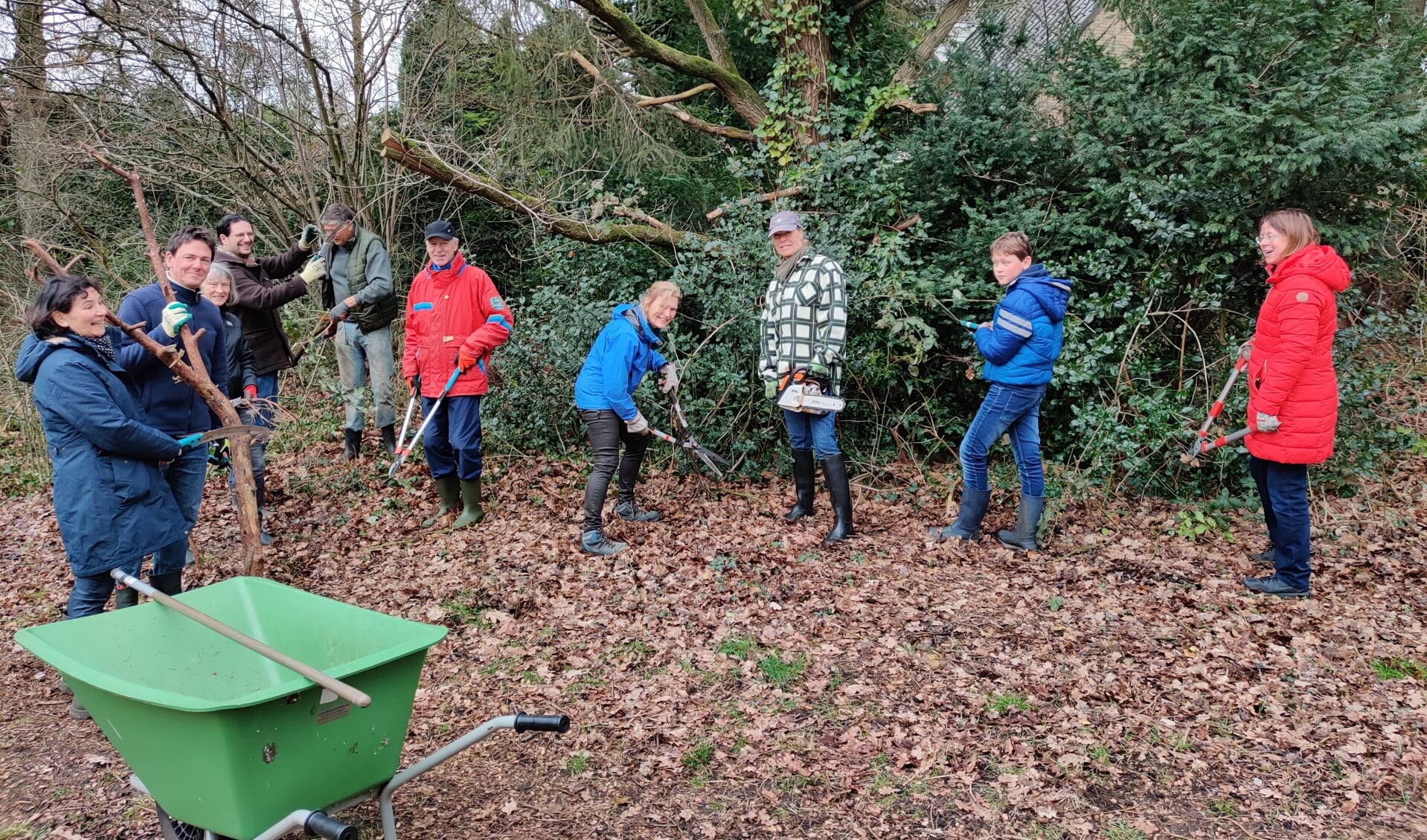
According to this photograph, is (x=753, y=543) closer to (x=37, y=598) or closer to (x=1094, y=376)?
(x=1094, y=376)

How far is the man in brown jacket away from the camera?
609cm

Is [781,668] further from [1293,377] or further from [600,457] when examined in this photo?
[1293,377]

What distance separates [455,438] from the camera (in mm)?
6105

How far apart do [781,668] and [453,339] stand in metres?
3.13

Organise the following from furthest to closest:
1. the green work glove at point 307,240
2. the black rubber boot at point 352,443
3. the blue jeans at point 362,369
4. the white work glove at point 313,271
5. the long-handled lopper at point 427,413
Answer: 1. the black rubber boot at point 352,443
2. the blue jeans at point 362,369
3. the green work glove at point 307,240
4. the white work glove at point 313,271
5. the long-handled lopper at point 427,413

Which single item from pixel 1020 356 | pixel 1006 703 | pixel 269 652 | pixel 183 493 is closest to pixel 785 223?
pixel 1020 356

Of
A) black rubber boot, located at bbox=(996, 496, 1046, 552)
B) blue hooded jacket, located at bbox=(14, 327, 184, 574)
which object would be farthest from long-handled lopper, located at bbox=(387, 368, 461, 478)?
black rubber boot, located at bbox=(996, 496, 1046, 552)

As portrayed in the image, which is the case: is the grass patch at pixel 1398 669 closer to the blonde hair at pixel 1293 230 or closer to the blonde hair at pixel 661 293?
the blonde hair at pixel 1293 230

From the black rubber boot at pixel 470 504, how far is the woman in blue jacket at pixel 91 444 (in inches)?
89.8

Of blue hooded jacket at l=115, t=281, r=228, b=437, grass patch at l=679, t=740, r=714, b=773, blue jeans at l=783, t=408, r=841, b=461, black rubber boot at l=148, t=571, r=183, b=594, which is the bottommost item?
grass patch at l=679, t=740, r=714, b=773

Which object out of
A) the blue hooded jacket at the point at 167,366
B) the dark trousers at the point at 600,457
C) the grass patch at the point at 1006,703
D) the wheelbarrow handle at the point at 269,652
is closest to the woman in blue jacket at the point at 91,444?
the blue hooded jacket at the point at 167,366

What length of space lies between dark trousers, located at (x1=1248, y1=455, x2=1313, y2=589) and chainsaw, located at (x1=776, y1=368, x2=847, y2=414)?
2.29 meters

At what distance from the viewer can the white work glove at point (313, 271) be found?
652 cm

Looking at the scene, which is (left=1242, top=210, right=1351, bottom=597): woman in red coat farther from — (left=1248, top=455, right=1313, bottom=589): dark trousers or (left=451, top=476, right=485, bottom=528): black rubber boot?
(left=451, top=476, right=485, bottom=528): black rubber boot
